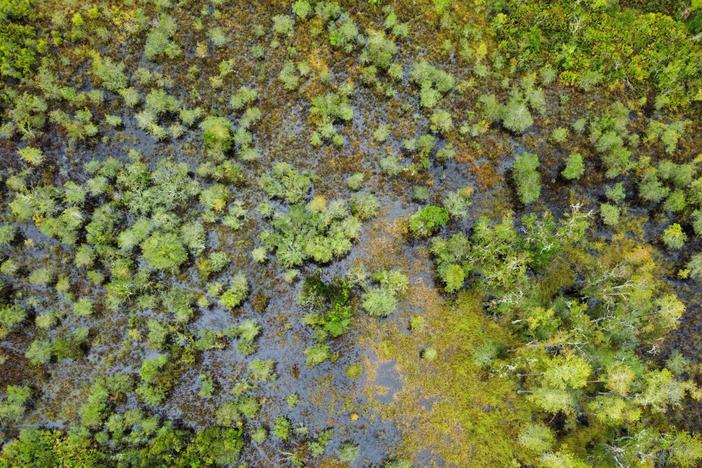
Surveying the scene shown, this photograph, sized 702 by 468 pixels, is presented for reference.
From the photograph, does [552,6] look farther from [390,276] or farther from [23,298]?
[23,298]

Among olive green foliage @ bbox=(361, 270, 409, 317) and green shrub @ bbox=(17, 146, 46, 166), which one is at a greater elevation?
olive green foliage @ bbox=(361, 270, 409, 317)

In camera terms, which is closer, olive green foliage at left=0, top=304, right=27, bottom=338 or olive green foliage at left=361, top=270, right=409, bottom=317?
olive green foliage at left=0, top=304, right=27, bottom=338

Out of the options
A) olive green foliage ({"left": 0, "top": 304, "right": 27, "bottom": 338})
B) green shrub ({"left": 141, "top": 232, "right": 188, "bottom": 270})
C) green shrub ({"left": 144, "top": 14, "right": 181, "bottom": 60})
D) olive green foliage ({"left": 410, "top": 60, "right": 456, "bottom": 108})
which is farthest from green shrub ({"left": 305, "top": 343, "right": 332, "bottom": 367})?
green shrub ({"left": 144, "top": 14, "right": 181, "bottom": 60})

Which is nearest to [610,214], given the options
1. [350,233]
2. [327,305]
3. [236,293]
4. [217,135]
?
Result: [350,233]

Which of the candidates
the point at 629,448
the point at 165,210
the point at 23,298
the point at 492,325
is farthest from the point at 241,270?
the point at 629,448

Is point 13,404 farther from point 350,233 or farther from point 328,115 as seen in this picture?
point 328,115

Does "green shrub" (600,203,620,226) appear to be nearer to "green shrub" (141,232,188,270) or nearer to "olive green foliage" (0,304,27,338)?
"green shrub" (141,232,188,270)

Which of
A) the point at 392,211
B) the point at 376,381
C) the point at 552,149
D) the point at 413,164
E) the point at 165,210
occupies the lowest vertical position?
the point at 376,381
